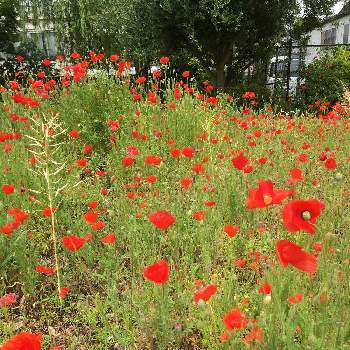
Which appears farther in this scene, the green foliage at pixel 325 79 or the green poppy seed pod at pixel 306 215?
the green foliage at pixel 325 79

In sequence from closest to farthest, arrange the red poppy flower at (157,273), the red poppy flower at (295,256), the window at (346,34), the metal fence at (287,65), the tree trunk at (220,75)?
the red poppy flower at (295,256) < the red poppy flower at (157,273) < the tree trunk at (220,75) < the metal fence at (287,65) < the window at (346,34)

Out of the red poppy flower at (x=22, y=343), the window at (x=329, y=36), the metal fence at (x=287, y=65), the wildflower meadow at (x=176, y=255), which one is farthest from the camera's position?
the window at (x=329, y=36)

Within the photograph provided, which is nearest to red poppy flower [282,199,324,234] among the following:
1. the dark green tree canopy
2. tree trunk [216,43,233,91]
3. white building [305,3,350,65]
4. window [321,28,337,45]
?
the dark green tree canopy

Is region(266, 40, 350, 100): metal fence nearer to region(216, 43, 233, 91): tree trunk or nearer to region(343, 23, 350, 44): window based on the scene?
region(216, 43, 233, 91): tree trunk

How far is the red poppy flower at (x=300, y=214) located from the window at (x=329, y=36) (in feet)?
101

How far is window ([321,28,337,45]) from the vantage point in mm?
29688

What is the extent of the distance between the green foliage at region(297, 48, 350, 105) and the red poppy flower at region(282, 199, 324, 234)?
10.6 m

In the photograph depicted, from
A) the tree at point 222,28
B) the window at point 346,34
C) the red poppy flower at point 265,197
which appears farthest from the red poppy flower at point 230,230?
the window at point 346,34

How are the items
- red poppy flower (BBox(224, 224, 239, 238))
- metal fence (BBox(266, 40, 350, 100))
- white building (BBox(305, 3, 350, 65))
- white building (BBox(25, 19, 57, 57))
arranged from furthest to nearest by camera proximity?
white building (BBox(305, 3, 350, 65)) → white building (BBox(25, 19, 57, 57)) → metal fence (BBox(266, 40, 350, 100)) → red poppy flower (BBox(224, 224, 239, 238))

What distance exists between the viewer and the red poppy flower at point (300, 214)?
1431mm

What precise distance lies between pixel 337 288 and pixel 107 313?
1.28 metres

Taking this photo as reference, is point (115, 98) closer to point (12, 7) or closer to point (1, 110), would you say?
point (1, 110)

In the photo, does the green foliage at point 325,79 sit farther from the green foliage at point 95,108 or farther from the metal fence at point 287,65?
the green foliage at point 95,108

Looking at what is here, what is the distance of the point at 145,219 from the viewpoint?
121 inches
